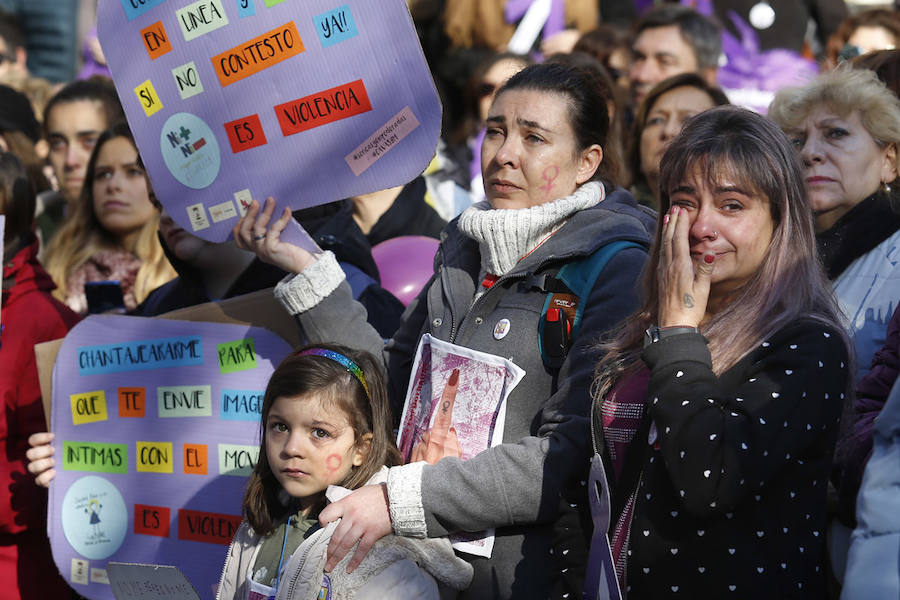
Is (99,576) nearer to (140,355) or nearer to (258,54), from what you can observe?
(140,355)

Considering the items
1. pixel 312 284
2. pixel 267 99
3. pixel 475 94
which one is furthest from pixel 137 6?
pixel 475 94

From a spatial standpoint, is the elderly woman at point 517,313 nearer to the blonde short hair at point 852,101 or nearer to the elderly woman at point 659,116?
the blonde short hair at point 852,101

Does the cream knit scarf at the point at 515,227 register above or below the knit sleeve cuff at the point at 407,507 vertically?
above

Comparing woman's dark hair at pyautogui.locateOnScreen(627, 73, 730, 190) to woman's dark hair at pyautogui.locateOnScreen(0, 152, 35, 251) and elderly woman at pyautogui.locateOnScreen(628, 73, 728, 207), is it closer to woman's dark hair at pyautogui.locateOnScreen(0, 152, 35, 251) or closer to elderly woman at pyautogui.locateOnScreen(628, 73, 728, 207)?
elderly woman at pyautogui.locateOnScreen(628, 73, 728, 207)

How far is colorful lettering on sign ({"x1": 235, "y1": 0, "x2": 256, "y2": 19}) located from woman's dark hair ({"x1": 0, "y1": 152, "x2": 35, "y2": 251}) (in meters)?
1.64

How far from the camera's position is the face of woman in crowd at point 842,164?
3.73 metres

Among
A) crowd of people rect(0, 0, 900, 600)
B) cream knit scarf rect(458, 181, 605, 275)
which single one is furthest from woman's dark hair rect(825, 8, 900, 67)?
cream knit scarf rect(458, 181, 605, 275)

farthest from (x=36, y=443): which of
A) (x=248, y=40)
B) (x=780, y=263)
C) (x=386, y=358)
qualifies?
(x=780, y=263)

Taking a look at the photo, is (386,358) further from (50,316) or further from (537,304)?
(50,316)

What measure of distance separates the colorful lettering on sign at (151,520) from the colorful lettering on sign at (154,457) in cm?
12

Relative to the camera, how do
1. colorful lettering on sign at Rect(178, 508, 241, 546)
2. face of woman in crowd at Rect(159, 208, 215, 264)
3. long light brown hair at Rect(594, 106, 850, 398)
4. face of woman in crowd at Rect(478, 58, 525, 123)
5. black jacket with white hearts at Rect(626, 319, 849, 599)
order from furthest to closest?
face of woman in crowd at Rect(478, 58, 525, 123) < face of woman in crowd at Rect(159, 208, 215, 264) < colorful lettering on sign at Rect(178, 508, 241, 546) < long light brown hair at Rect(594, 106, 850, 398) < black jacket with white hearts at Rect(626, 319, 849, 599)

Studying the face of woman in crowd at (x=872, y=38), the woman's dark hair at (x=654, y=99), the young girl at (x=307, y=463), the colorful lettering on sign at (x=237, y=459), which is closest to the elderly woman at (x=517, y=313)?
the young girl at (x=307, y=463)

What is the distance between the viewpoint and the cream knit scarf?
3.19 metres

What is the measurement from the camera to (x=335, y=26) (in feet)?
10.6
